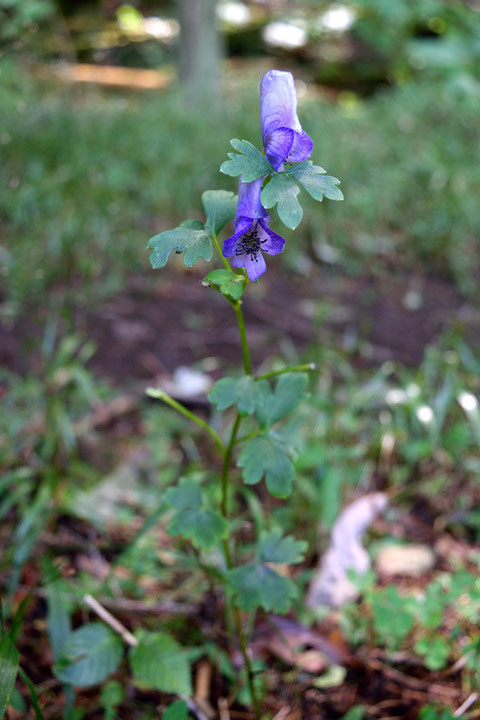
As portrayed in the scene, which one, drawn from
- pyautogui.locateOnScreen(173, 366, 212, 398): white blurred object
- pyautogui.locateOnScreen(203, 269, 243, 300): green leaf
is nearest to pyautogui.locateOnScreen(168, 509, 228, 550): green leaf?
pyautogui.locateOnScreen(203, 269, 243, 300): green leaf

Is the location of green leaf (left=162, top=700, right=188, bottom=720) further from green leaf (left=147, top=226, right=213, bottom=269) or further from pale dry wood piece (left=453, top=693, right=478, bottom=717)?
green leaf (left=147, top=226, right=213, bottom=269)

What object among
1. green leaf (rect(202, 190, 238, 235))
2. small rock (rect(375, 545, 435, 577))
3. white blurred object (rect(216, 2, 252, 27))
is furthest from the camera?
white blurred object (rect(216, 2, 252, 27))

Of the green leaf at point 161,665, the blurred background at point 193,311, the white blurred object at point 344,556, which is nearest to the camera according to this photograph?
the green leaf at point 161,665

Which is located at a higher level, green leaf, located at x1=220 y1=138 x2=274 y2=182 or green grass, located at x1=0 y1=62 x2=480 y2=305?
green leaf, located at x1=220 y1=138 x2=274 y2=182

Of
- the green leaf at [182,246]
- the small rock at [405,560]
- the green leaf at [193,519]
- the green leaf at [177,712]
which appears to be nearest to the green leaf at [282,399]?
the green leaf at [193,519]

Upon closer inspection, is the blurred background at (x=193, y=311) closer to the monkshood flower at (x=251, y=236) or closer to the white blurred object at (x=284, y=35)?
the monkshood flower at (x=251, y=236)
